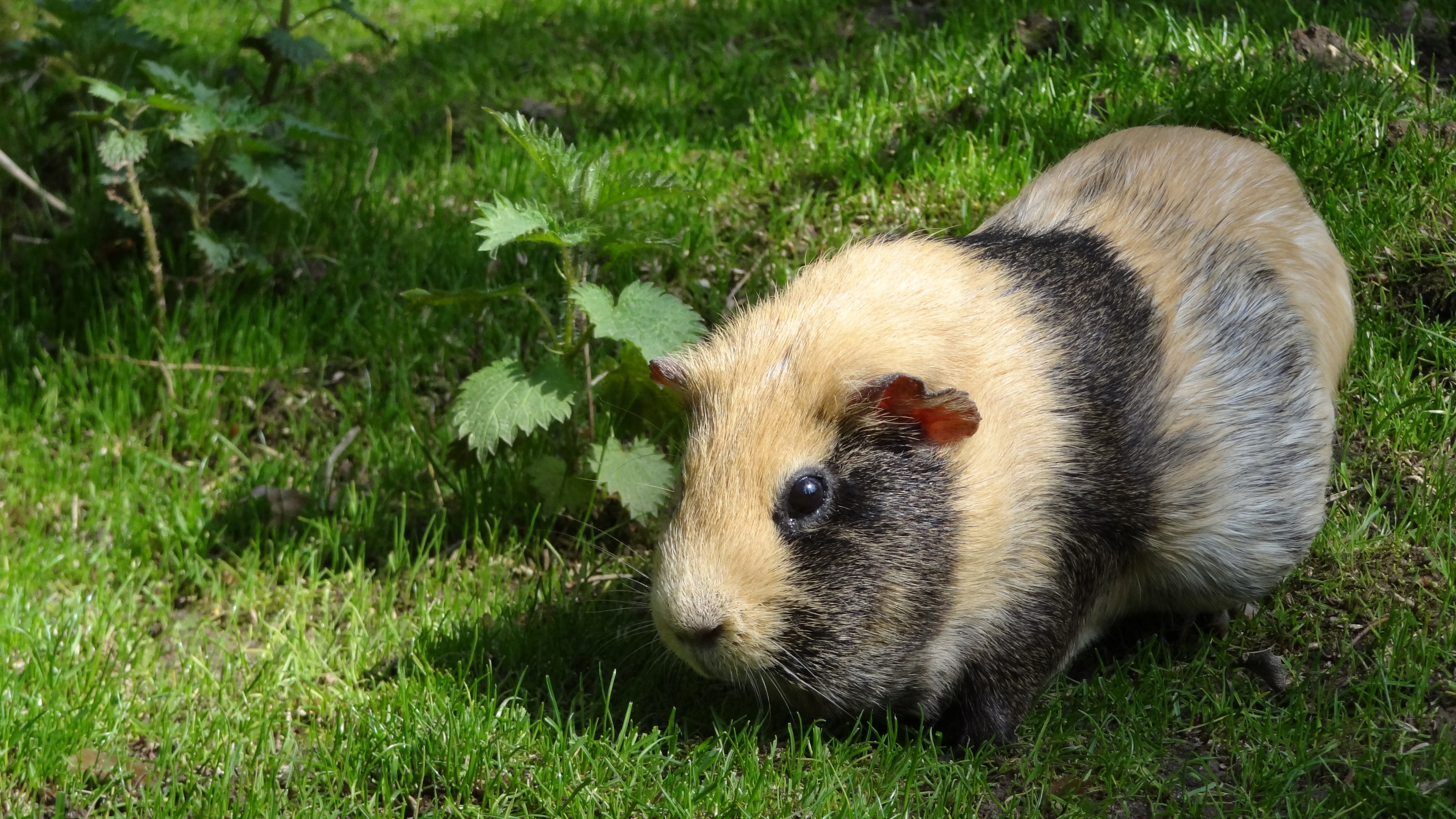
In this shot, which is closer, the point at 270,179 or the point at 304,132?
the point at 304,132

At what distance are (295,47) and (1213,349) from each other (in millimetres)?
4039

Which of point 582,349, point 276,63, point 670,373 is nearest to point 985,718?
point 670,373

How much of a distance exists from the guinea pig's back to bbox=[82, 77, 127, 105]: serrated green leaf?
10.7ft

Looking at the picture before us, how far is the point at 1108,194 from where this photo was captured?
143 inches

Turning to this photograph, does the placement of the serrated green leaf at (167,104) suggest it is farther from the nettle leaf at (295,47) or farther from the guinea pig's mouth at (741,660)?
the guinea pig's mouth at (741,660)

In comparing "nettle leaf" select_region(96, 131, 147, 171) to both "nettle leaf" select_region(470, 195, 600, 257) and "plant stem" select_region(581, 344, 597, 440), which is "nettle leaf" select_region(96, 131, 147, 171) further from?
"plant stem" select_region(581, 344, 597, 440)

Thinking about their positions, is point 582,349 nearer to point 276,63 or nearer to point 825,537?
point 825,537

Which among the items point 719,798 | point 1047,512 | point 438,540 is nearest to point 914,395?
point 1047,512

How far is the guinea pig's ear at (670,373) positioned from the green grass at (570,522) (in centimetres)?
81

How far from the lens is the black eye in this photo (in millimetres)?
2867

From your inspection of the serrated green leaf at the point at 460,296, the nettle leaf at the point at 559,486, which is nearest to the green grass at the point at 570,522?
the nettle leaf at the point at 559,486

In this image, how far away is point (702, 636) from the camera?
9.11 ft

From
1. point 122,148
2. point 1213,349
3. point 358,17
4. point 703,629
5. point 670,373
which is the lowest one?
point 703,629

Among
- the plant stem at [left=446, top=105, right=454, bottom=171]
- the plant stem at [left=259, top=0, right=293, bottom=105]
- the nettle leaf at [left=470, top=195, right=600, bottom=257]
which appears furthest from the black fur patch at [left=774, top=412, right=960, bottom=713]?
the plant stem at [left=259, top=0, right=293, bottom=105]
